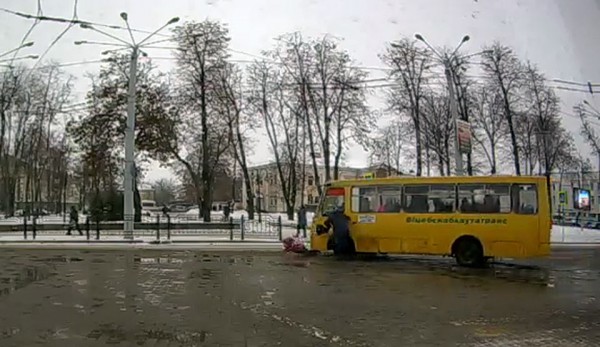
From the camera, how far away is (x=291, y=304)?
12250 mm

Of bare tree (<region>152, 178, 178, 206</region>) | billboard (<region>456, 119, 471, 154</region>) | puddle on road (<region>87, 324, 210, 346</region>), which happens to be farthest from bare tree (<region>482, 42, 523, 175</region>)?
bare tree (<region>152, 178, 178, 206</region>)

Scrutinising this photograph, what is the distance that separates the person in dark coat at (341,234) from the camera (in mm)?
22953

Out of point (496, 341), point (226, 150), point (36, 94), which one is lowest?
point (496, 341)

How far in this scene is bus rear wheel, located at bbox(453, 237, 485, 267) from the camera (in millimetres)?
20641

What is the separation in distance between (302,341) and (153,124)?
37.5 metres

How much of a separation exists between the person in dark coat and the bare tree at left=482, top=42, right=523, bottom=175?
76.5ft

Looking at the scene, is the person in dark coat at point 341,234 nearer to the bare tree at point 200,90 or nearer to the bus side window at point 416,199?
the bus side window at point 416,199

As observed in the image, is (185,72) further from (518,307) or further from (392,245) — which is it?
(518,307)

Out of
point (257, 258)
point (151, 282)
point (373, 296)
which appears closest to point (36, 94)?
point (257, 258)

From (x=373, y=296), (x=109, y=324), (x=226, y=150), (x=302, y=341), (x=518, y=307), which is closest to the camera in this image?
(x=302, y=341)

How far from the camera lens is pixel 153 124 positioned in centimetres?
4497

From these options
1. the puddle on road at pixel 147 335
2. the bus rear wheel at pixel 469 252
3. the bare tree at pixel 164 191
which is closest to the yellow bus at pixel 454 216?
the bus rear wheel at pixel 469 252

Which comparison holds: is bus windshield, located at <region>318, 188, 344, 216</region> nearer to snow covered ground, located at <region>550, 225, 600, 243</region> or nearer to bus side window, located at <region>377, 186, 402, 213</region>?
bus side window, located at <region>377, 186, 402, 213</region>

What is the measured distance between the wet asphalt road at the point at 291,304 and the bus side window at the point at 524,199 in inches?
65.8
